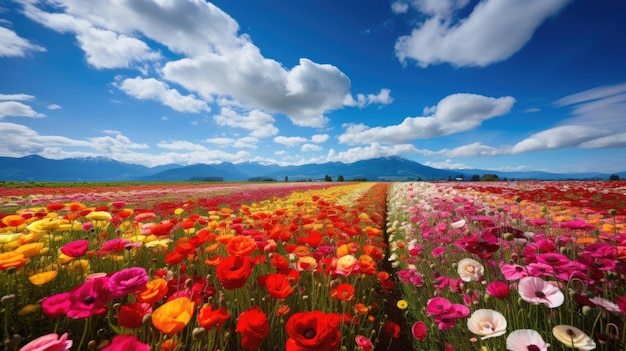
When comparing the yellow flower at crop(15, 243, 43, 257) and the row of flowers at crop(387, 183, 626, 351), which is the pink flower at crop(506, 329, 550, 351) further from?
the yellow flower at crop(15, 243, 43, 257)

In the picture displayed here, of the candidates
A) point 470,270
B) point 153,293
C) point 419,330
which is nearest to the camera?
point 153,293

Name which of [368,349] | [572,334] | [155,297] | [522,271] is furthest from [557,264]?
[155,297]

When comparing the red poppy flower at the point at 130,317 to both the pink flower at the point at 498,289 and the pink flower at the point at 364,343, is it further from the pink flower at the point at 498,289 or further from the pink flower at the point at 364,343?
the pink flower at the point at 498,289

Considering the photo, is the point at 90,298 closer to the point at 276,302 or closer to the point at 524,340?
the point at 276,302

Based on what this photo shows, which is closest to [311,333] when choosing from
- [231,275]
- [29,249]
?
[231,275]

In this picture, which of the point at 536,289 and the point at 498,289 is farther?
the point at 498,289

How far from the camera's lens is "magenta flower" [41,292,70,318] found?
1.23 meters

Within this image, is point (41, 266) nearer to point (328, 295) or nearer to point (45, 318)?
point (45, 318)

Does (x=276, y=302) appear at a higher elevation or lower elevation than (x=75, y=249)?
lower

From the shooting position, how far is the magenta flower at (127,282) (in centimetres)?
125

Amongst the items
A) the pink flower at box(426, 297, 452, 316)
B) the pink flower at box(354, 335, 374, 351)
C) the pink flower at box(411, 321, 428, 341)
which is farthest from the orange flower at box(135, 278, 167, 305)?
the pink flower at box(411, 321, 428, 341)

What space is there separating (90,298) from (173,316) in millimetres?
400

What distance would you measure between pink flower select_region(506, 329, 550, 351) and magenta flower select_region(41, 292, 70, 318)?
7.37 ft

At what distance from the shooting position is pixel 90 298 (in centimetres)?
124
